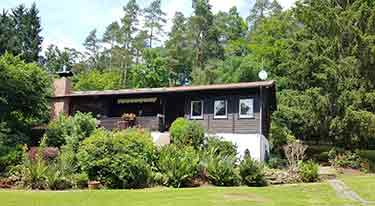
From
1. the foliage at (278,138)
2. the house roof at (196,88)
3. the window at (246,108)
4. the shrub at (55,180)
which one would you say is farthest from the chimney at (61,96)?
the foliage at (278,138)

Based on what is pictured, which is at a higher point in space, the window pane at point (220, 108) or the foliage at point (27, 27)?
the foliage at point (27, 27)

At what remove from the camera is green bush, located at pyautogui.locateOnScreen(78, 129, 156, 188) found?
2059 cm

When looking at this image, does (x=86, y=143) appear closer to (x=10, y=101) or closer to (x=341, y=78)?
(x=10, y=101)

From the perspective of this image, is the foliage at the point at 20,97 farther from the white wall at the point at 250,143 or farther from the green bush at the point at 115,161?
the white wall at the point at 250,143

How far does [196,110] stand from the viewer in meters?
32.6

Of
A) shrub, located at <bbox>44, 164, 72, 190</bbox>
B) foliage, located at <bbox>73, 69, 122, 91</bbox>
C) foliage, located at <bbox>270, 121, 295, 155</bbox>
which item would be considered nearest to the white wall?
foliage, located at <bbox>270, 121, 295, 155</bbox>

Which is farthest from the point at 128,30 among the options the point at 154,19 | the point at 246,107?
the point at 246,107

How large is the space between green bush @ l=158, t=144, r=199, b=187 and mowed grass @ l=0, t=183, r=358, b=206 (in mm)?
1267

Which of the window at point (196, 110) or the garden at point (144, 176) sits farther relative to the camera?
the window at point (196, 110)

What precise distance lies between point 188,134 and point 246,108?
483 cm

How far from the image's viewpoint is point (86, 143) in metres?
21.8

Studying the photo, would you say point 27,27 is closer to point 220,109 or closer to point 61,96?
point 61,96

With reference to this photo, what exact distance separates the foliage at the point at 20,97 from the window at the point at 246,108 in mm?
12468

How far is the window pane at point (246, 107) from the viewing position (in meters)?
30.5
